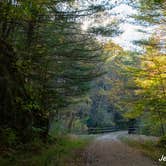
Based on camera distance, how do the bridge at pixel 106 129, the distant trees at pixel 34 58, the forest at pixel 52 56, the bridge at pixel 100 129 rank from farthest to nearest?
the bridge at pixel 100 129 < the bridge at pixel 106 129 < the distant trees at pixel 34 58 < the forest at pixel 52 56

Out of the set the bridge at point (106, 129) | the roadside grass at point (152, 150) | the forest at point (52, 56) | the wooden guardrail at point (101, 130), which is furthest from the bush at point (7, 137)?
the wooden guardrail at point (101, 130)

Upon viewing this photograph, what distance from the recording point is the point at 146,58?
17422 millimetres

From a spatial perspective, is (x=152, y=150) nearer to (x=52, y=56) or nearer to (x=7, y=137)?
(x=52, y=56)

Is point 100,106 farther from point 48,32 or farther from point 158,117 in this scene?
point 48,32

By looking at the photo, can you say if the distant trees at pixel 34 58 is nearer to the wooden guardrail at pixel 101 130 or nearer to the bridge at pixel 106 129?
the bridge at pixel 106 129

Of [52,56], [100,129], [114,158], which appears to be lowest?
[100,129]

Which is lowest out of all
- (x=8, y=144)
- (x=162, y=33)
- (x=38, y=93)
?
(x=8, y=144)

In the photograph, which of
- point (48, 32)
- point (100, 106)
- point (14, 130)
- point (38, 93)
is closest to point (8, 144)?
point (14, 130)

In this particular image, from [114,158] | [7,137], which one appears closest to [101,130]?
[114,158]

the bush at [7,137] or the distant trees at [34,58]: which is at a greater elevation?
the distant trees at [34,58]

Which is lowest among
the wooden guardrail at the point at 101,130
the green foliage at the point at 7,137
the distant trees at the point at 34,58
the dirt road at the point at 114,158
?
the wooden guardrail at the point at 101,130

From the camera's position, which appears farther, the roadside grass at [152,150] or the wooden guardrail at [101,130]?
the wooden guardrail at [101,130]

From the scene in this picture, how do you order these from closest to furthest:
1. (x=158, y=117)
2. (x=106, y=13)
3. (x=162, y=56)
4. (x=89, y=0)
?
(x=89, y=0)
(x=106, y=13)
(x=162, y=56)
(x=158, y=117)

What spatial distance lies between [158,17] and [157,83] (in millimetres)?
4202
